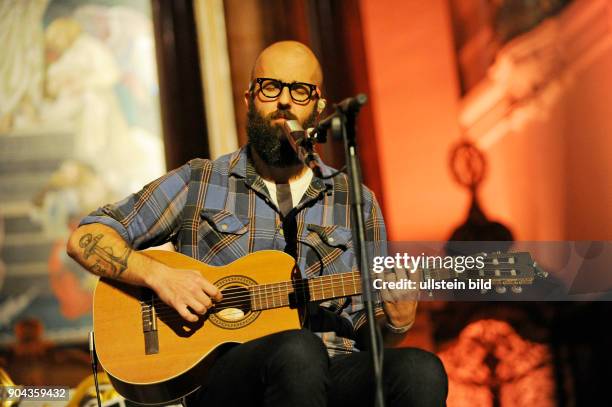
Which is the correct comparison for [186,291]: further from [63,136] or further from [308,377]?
[63,136]

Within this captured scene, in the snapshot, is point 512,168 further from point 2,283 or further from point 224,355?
point 2,283

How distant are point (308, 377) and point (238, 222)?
29.6 inches

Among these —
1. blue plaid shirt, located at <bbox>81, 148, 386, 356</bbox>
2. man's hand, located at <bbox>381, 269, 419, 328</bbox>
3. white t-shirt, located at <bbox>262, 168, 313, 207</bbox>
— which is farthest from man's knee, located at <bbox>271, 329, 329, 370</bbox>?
white t-shirt, located at <bbox>262, 168, 313, 207</bbox>

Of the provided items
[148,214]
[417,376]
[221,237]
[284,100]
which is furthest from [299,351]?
[284,100]

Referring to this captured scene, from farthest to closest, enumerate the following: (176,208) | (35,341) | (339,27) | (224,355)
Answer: (339,27) < (35,341) < (176,208) < (224,355)

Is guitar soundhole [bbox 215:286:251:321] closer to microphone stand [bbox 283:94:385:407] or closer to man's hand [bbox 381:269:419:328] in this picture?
man's hand [bbox 381:269:419:328]

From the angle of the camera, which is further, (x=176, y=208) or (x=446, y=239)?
(x=446, y=239)

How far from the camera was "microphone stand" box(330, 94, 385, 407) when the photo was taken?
1.65 meters

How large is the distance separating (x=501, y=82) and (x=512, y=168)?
16.0 inches

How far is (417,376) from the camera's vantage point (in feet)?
5.94

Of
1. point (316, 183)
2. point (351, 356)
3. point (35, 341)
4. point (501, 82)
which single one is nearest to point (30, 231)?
point (35, 341)

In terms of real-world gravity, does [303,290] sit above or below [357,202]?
below

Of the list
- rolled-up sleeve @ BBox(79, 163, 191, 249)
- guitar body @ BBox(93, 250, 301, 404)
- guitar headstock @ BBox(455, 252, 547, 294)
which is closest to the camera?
guitar headstock @ BBox(455, 252, 547, 294)

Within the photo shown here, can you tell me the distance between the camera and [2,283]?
11.5 ft
